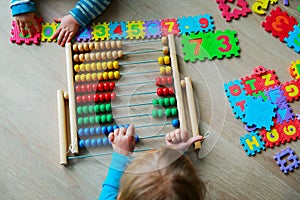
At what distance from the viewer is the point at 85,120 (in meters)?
0.88

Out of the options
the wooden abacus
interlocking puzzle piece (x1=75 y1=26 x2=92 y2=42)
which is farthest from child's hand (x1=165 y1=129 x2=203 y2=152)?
interlocking puzzle piece (x1=75 y1=26 x2=92 y2=42)

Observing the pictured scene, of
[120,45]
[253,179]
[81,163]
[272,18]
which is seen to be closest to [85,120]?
[81,163]

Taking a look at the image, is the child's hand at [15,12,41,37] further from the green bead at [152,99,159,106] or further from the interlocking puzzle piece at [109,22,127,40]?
the green bead at [152,99,159,106]

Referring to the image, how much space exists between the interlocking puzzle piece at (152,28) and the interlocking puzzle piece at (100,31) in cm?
11

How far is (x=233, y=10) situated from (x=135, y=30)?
280 mm

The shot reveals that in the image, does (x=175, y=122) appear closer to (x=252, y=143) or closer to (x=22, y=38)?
(x=252, y=143)

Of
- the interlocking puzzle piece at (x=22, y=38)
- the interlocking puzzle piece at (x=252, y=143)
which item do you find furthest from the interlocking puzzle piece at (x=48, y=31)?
the interlocking puzzle piece at (x=252, y=143)

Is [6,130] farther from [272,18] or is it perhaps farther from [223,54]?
[272,18]

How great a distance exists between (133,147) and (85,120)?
0.14 meters

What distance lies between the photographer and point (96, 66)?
91 centimetres

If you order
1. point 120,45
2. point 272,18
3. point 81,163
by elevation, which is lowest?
point 81,163

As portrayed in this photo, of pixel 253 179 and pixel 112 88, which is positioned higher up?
pixel 112 88

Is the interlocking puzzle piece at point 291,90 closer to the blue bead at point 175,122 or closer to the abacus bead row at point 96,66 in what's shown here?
the blue bead at point 175,122

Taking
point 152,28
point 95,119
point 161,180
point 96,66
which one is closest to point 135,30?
point 152,28
